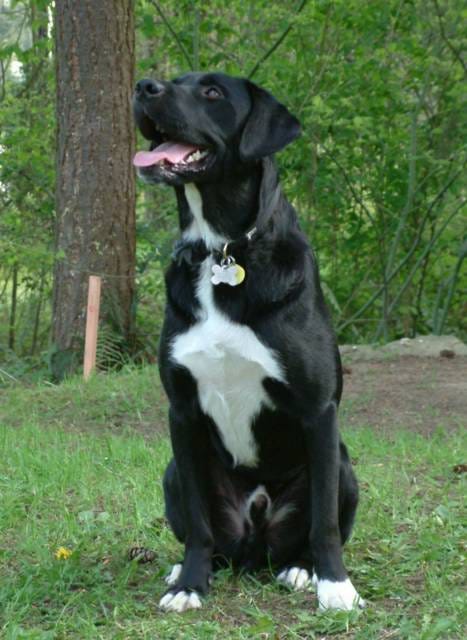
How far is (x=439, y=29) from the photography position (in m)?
8.64

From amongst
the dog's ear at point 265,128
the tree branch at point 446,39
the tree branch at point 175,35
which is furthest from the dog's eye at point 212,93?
the tree branch at point 175,35

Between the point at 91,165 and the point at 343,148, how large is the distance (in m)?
2.19

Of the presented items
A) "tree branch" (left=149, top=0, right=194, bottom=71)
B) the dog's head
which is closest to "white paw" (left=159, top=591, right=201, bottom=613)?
→ the dog's head

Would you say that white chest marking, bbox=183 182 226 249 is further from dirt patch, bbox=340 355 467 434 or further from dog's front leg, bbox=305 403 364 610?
dirt patch, bbox=340 355 467 434

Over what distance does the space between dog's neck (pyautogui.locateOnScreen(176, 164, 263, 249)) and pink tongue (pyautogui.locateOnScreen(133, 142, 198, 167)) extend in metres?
0.11

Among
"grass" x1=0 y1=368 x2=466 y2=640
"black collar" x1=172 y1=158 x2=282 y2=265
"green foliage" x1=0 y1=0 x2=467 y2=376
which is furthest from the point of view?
"green foliage" x1=0 y1=0 x2=467 y2=376

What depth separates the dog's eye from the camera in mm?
3301

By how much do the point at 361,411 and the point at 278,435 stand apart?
331 cm

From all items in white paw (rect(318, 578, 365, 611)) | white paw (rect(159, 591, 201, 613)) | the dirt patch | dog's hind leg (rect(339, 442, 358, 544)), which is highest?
dog's hind leg (rect(339, 442, 358, 544))

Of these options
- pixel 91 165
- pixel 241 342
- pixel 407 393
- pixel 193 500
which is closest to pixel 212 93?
pixel 241 342

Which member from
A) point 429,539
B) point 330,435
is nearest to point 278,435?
point 330,435

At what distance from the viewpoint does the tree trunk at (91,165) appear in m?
8.01

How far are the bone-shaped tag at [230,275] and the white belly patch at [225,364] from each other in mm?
43

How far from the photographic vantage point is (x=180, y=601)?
3.18m
